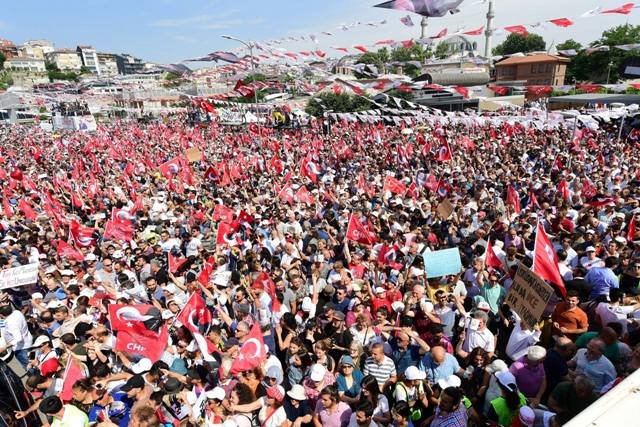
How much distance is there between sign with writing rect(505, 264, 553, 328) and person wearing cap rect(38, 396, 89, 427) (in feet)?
14.2

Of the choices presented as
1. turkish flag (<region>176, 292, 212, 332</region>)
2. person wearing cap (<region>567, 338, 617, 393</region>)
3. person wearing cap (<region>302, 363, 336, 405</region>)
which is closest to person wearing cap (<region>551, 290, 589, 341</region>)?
person wearing cap (<region>567, 338, 617, 393</region>)

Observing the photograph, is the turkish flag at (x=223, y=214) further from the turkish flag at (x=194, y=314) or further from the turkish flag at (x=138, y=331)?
the turkish flag at (x=138, y=331)

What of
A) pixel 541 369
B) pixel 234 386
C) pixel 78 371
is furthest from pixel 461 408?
pixel 78 371

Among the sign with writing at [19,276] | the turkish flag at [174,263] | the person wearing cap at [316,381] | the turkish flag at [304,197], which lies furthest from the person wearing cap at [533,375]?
the turkish flag at [304,197]

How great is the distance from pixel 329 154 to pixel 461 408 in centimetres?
1685

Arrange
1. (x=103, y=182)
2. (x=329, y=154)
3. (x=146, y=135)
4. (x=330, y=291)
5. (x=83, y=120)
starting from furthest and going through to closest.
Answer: (x=83, y=120), (x=146, y=135), (x=329, y=154), (x=103, y=182), (x=330, y=291)

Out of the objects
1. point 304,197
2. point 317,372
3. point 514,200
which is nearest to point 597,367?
point 317,372

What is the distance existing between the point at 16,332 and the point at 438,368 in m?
5.47

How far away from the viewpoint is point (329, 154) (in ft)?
64.4

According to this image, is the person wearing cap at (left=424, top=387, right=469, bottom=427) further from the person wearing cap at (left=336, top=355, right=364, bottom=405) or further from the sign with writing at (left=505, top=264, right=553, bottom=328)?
the sign with writing at (left=505, top=264, right=553, bottom=328)

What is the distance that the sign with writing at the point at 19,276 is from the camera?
7.04 metres

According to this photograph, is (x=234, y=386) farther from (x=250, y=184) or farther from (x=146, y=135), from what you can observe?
(x=146, y=135)

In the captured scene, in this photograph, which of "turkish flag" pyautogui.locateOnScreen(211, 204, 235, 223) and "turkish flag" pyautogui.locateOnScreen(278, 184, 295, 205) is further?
"turkish flag" pyautogui.locateOnScreen(278, 184, 295, 205)

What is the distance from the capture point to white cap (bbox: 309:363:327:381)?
13.1 ft
